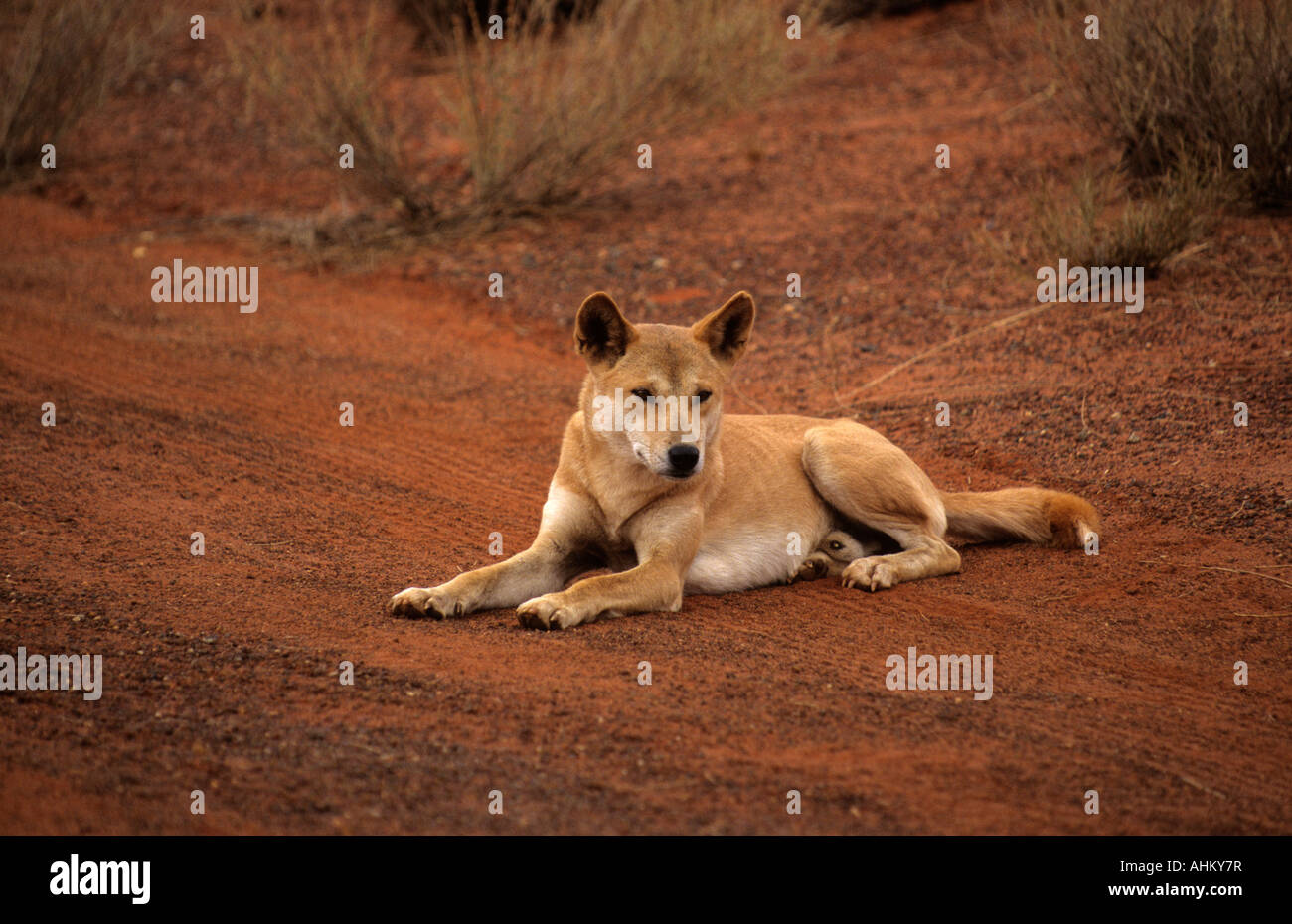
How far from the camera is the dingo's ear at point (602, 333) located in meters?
5.85

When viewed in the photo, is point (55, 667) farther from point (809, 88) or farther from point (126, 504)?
point (809, 88)

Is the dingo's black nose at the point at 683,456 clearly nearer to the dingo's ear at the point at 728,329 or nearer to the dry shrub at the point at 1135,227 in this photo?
the dingo's ear at the point at 728,329

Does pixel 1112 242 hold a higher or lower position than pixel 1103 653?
higher

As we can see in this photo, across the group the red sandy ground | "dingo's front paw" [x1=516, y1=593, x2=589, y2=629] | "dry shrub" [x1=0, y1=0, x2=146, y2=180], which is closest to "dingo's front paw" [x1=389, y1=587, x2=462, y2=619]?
the red sandy ground

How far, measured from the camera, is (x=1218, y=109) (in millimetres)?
10562

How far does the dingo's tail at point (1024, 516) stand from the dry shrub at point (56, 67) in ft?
41.8

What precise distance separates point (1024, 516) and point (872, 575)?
3.73 ft

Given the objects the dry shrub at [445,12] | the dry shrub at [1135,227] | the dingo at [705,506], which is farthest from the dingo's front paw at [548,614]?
the dry shrub at [445,12]

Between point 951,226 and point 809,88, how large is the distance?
571 cm

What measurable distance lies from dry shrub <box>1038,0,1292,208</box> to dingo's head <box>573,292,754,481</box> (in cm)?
612

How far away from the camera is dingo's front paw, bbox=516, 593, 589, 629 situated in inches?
209

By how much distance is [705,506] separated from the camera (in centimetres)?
627

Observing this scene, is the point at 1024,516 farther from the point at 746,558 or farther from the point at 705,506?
the point at 705,506

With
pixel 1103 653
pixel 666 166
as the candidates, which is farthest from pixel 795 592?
pixel 666 166
